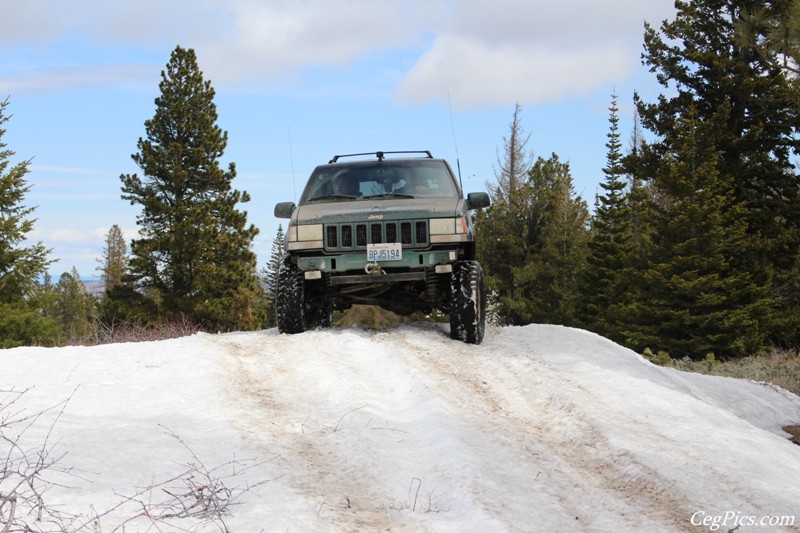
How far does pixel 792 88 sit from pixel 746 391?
2236cm

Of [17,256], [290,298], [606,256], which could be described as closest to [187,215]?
[17,256]

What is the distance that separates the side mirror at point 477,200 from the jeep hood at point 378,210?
0.34 meters

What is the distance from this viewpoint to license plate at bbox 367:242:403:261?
8539 millimetres

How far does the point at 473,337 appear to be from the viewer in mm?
8719

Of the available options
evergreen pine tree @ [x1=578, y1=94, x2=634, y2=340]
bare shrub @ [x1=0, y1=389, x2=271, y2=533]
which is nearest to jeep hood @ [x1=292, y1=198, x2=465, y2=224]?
bare shrub @ [x1=0, y1=389, x2=271, y2=533]

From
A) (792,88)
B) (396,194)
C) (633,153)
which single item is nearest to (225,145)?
(633,153)

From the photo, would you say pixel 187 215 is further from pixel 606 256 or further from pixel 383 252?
pixel 383 252

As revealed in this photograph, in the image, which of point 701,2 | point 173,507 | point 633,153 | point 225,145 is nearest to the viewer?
point 173,507

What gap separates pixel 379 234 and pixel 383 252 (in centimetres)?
24

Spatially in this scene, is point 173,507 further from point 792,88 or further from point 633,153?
point 633,153

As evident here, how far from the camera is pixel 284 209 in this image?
29.6ft

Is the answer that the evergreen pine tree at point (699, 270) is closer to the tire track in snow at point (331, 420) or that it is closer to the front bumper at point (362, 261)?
the front bumper at point (362, 261)

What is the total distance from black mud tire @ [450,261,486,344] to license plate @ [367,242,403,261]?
725 millimetres

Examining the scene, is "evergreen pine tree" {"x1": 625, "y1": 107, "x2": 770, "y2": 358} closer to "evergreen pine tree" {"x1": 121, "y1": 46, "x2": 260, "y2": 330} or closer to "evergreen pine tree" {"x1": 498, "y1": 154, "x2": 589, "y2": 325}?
"evergreen pine tree" {"x1": 498, "y1": 154, "x2": 589, "y2": 325}
